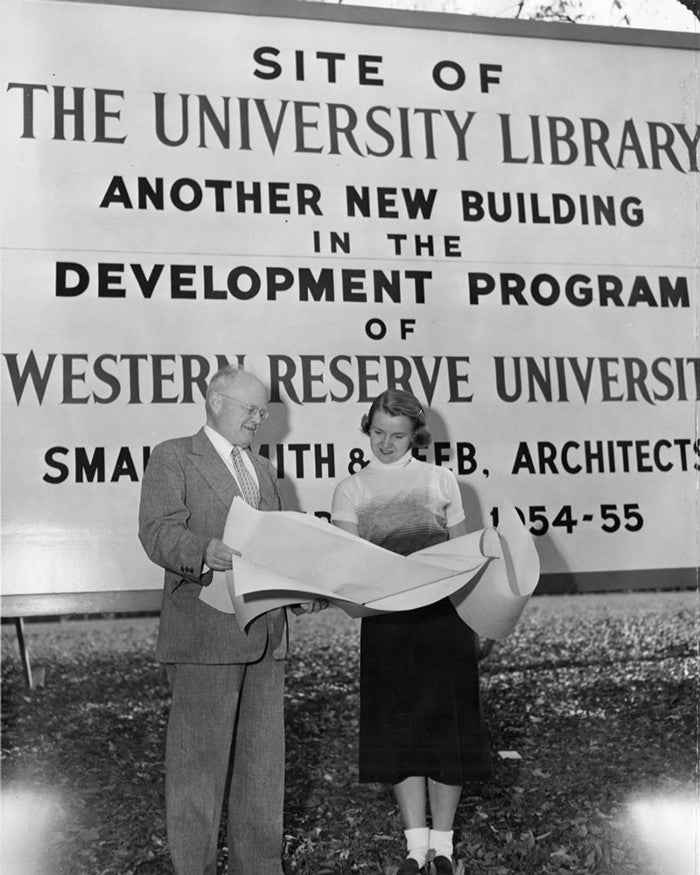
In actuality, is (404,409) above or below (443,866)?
above

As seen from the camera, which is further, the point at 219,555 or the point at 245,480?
the point at 245,480

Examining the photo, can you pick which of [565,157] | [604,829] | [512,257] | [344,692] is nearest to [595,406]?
[512,257]

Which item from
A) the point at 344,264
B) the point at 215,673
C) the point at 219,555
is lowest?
the point at 215,673

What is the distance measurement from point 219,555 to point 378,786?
189 cm

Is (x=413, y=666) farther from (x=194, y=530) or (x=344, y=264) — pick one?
(x=344, y=264)

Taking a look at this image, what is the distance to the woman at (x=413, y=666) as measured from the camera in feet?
9.53

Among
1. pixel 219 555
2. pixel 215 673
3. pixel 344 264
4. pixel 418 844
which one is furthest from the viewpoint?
pixel 344 264

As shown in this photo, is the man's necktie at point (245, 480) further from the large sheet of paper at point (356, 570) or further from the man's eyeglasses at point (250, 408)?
the large sheet of paper at point (356, 570)

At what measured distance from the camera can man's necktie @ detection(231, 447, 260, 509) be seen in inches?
113

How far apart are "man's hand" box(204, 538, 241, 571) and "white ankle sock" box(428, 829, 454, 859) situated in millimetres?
1033

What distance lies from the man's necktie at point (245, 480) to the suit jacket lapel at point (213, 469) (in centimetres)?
3

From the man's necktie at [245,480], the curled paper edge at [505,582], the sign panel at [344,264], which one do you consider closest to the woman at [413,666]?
the curled paper edge at [505,582]

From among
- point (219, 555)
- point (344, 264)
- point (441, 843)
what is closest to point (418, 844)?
point (441, 843)

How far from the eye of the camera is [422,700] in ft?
9.66
